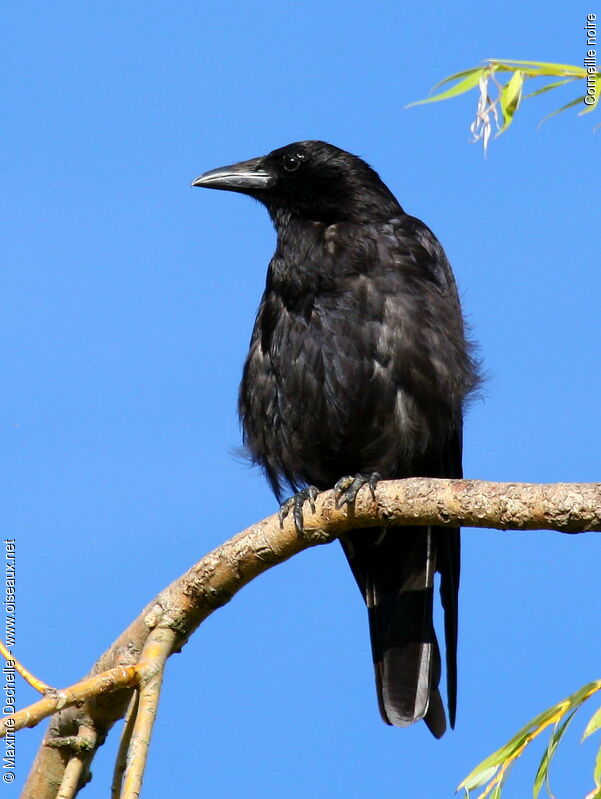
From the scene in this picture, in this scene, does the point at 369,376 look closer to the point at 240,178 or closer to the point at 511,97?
the point at 240,178

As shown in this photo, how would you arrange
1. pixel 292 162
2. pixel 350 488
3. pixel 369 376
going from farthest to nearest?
1. pixel 292 162
2. pixel 369 376
3. pixel 350 488

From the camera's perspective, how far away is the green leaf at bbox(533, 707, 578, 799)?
2699mm

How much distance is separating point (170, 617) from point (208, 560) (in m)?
0.23

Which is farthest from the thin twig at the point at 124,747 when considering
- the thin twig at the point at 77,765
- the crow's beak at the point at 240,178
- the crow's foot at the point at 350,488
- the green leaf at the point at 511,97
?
the crow's beak at the point at 240,178

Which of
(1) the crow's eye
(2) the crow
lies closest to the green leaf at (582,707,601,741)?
(2) the crow

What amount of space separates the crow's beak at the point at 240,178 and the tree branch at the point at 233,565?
2.49 meters

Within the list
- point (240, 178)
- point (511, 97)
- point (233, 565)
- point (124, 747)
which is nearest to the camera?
point (511, 97)

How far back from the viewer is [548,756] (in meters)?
2.72

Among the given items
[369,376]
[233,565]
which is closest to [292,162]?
[369,376]

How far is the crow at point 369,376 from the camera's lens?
211 inches

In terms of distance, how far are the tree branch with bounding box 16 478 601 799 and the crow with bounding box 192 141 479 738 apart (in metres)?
0.89

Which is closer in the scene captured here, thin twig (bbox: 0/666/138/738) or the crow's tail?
thin twig (bbox: 0/666/138/738)

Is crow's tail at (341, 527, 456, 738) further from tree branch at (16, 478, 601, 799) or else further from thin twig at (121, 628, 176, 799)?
thin twig at (121, 628, 176, 799)

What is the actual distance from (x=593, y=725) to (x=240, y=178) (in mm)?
4191
